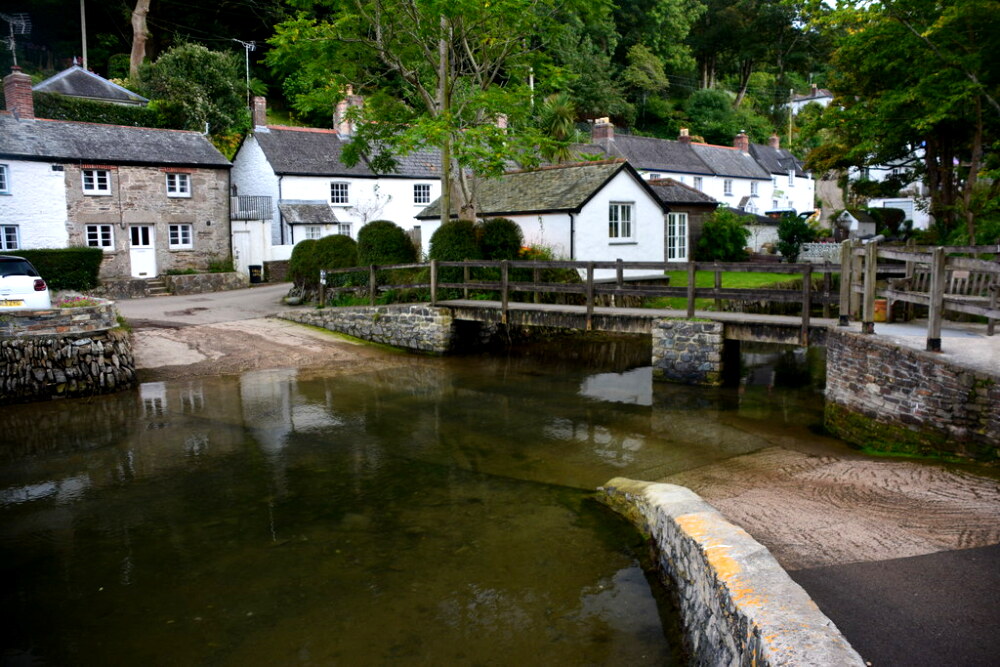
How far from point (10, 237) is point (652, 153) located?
33.2m

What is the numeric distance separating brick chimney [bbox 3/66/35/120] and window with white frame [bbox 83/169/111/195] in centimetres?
316

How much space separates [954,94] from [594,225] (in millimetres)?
9925

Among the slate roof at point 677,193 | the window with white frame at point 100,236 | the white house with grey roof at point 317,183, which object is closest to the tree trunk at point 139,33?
the white house with grey roof at point 317,183

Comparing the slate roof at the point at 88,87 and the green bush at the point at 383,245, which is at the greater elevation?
the slate roof at the point at 88,87

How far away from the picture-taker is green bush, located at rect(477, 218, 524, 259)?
69.9 ft

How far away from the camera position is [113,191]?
2955 cm

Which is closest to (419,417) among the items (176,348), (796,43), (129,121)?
(176,348)

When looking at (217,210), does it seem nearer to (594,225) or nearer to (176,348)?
(176,348)

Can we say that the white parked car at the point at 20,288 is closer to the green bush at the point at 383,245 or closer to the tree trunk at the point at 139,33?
the green bush at the point at 383,245

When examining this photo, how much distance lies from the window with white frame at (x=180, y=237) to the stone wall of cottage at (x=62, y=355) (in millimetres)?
16907

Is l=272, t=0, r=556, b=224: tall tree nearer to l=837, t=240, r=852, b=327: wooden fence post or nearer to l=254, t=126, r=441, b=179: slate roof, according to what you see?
l=837, t=240, r=852, b=327: wooden fence post

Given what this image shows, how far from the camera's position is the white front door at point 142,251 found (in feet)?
98.3

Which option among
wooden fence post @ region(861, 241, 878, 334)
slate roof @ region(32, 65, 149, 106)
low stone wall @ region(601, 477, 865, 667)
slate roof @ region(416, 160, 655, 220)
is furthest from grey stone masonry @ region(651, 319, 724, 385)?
slate roof @ region(32, 65, 149, 106)

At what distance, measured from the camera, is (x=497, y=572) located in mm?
6883
